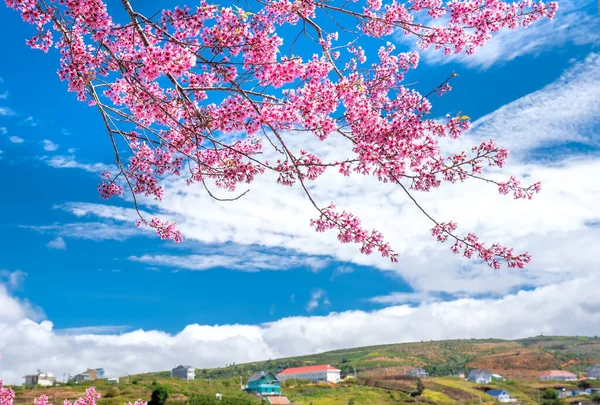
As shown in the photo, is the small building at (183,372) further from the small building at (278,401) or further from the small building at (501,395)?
the small building at (501,395)

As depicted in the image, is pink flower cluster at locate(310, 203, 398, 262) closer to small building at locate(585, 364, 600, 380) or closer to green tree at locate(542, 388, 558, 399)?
green tree at locate(542, 388, 558, 399)

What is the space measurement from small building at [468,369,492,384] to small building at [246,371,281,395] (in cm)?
4783

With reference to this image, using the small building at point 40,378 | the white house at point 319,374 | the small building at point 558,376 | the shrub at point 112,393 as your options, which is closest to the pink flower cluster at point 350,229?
the shrub at point 112,393

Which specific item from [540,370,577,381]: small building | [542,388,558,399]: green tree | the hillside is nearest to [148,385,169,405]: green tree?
[542,388,558,399]: green tree

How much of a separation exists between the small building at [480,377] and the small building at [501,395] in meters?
19.3

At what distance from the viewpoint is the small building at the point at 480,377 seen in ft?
335

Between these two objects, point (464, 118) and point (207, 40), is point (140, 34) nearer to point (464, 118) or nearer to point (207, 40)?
point (207, 40)

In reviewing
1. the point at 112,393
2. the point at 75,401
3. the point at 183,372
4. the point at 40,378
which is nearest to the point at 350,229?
the point at 75,401

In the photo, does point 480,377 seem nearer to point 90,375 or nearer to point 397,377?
point 397,377

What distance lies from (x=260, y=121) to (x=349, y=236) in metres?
1.75

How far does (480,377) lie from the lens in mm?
102938

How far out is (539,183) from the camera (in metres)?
7.19

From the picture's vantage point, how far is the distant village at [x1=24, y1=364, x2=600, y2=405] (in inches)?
2687

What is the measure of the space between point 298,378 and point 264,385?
30.1m
